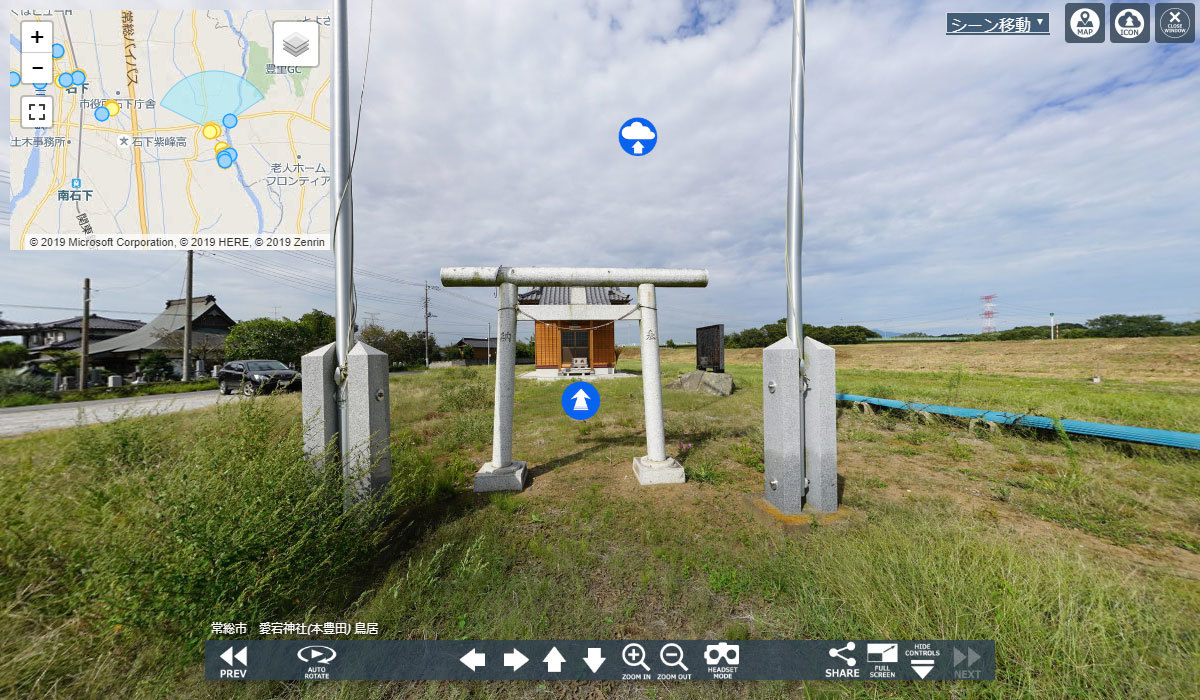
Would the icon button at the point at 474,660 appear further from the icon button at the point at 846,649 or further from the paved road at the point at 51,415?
the paved road at the point at 51,415

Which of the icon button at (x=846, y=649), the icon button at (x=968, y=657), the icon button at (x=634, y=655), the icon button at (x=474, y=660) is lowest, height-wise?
the icon button at (x=634, y=655)

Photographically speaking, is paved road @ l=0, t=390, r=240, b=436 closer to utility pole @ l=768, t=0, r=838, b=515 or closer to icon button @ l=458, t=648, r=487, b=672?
icon button @ l=458, t=648, r=487, b=672

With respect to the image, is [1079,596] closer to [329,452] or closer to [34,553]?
[329,452]

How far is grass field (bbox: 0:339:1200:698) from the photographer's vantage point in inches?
72.9

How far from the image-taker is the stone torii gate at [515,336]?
4.63m

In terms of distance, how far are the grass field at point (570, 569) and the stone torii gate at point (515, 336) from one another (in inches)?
16.6

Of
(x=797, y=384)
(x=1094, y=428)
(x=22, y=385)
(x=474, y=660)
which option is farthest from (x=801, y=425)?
(x=22, y=385)

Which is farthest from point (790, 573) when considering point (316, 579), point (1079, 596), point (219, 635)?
point (219, 635)

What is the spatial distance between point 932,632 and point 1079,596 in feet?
2.97

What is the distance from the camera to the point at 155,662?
6.24ft

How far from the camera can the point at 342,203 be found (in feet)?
10.6

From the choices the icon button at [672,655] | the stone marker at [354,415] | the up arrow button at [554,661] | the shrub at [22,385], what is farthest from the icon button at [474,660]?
the shrub at [22,385]
